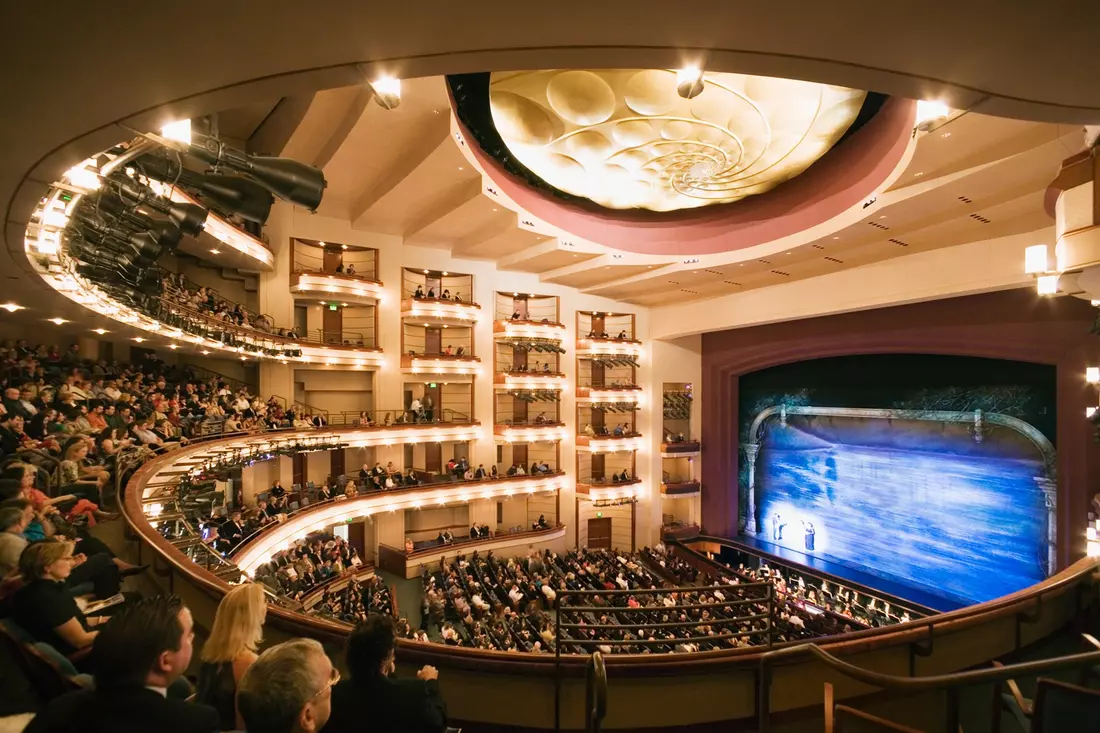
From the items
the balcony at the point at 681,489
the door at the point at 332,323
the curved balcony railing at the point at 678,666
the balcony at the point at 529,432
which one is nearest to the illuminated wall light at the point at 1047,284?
the curved balcony railing at the point at 678,666

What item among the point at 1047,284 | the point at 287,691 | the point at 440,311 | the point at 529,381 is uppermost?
the point at 440,311

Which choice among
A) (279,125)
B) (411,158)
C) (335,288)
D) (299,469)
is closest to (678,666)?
(411,158)

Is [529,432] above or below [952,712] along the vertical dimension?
below

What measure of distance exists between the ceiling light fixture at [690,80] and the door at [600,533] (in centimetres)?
2000

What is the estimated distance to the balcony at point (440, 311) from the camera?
56.0ft

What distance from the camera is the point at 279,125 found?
40.9ft

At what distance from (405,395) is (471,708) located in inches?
632

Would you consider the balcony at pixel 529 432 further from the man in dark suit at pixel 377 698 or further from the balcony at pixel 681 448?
the man in dark suit at pixel 377 698

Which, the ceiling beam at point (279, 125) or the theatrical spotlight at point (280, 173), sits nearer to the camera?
the theatrical spotlight at point (280, 173)

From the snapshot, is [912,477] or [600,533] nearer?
[912,477]

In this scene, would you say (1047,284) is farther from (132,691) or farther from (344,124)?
(344,124)

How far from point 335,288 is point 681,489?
49.9 ft

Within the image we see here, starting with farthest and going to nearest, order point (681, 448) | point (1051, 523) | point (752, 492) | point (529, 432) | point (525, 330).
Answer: point (681, 448)
point (525, 330)
point (529, 432)
point (752, 492)
point (1051, 523)

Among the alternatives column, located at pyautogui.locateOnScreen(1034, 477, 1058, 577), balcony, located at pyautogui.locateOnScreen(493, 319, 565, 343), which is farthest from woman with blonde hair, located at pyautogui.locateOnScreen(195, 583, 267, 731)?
balcony, located at pyautogui.locateOnScreen(493, 319, 565, 343)
